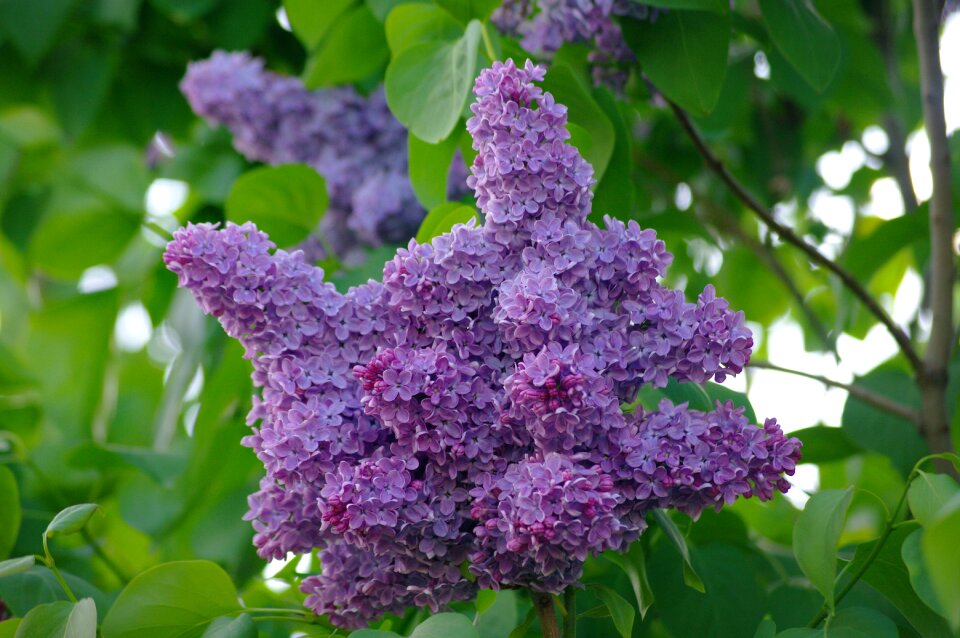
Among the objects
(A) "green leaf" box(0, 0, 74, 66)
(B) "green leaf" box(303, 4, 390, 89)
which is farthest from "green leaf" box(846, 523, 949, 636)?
(A) "green leaf" box(0, 0, 74, 66)

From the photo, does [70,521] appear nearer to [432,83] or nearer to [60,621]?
[60,621]

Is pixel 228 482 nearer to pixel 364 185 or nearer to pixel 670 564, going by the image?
pixel 364 185

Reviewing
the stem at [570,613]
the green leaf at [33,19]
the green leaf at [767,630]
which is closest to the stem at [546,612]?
the stem at [570,613]

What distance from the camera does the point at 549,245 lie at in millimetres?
557

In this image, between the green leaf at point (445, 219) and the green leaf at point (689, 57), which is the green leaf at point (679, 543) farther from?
the green leaf at point (689, 57)

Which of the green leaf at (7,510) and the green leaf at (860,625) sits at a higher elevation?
the green leaf at (860,625)

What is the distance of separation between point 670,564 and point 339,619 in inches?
10.1

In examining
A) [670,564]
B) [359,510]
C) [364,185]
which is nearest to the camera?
[359,510]

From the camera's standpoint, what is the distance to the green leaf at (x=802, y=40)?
2.73ft

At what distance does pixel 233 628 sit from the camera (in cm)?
62

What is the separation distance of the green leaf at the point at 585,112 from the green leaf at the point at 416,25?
151 mm

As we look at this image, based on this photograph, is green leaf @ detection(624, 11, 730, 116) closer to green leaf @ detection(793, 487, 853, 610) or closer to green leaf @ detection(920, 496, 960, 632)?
green leaf @ detection(793, 487, 853, 610)

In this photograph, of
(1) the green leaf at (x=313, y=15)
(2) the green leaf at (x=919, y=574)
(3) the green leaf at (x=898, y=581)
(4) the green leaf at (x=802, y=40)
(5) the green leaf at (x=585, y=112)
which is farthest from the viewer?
(1) the green leaf at (x=313, y=15)

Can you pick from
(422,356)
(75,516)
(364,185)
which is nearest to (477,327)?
(422,356)
